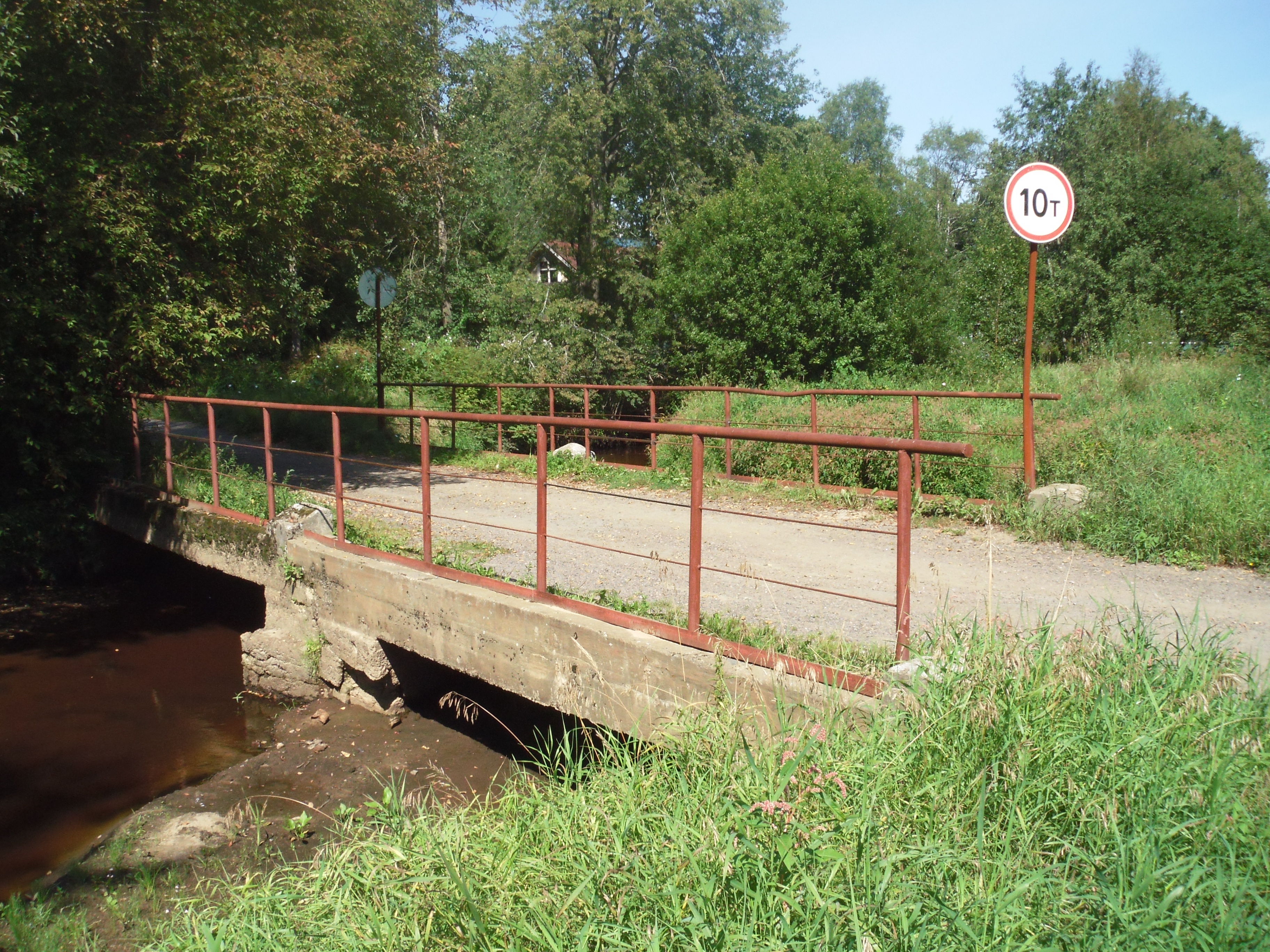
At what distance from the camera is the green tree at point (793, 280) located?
21.0 meters

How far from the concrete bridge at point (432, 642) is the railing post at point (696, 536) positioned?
0.13 m

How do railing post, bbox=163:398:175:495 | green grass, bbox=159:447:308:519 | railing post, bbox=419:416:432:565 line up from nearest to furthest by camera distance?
railing post, bbox=419:416:432:565 → green grass, bbox=159:447:308:519 → railing post, bbox=163:398:175:495

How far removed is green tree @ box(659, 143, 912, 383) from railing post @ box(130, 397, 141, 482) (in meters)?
13.7

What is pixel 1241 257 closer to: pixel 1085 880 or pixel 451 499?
pixel 451 499

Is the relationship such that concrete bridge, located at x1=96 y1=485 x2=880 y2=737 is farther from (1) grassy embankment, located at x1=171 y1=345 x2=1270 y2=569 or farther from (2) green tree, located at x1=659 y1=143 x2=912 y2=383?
(2) green tree, located at x1=659 y1=143 x2=912 y2=383

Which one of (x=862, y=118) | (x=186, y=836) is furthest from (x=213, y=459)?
(x=862, y=118)

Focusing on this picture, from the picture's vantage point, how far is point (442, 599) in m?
6.05

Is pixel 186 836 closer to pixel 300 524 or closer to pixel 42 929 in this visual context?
pixel 42 929

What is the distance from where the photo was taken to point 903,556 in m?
3.90

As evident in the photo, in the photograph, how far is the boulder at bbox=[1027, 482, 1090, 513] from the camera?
24.2 ft

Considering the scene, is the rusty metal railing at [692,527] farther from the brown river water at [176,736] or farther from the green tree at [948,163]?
the green tree at [948,163]

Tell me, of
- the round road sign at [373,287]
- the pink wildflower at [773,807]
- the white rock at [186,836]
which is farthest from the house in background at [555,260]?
the pink wildflower at [773,807]

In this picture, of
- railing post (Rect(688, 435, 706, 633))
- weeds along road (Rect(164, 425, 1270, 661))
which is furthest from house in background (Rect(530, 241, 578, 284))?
railing post (Rect(688, 435, 706, 633))

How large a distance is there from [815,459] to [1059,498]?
246cm
